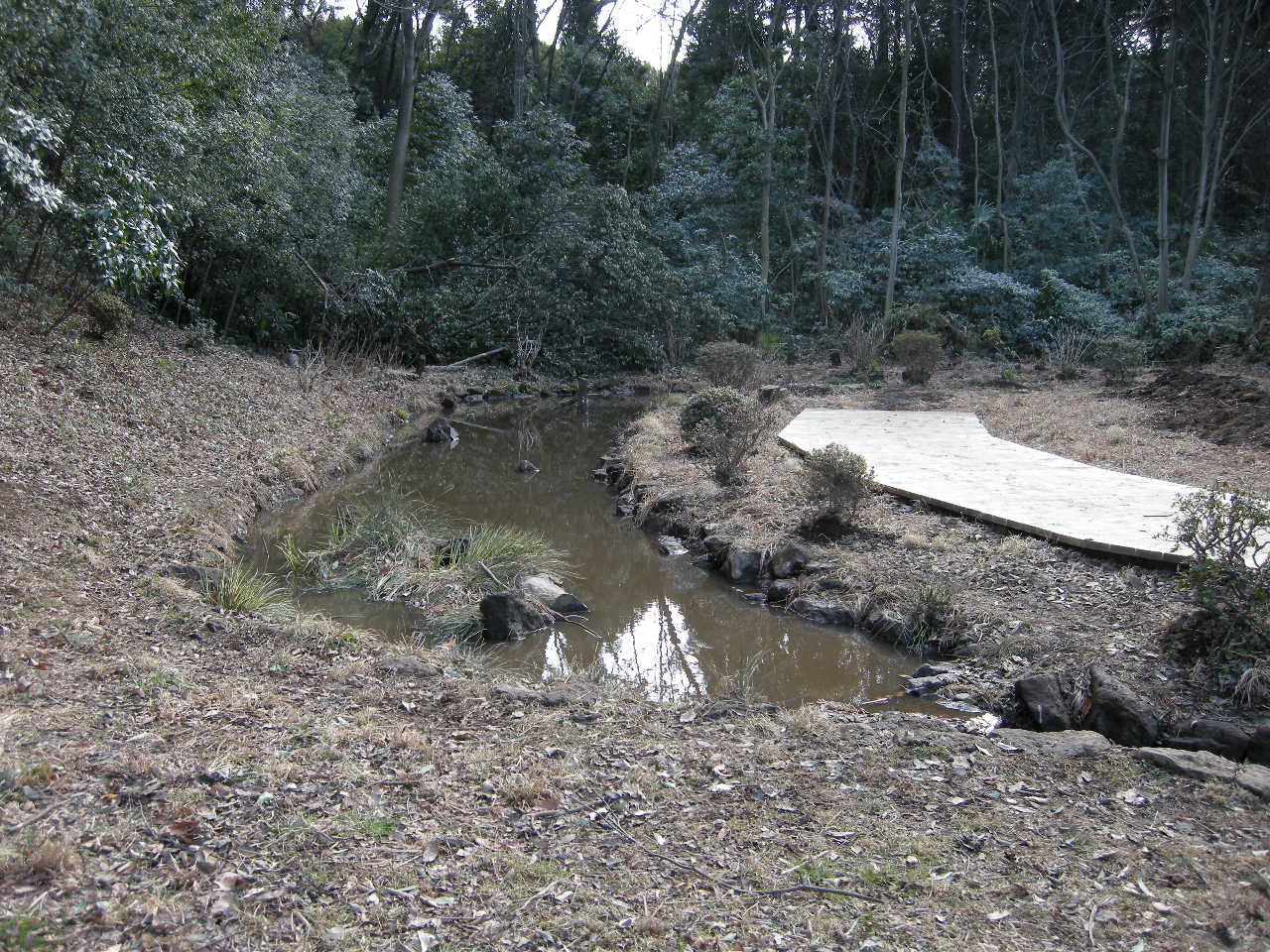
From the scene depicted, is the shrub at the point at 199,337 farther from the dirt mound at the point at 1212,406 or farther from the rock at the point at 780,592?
the dirt mound at the point at 1212,406

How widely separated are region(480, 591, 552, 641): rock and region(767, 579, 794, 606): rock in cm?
155

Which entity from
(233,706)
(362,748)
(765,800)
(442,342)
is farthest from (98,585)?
(442,342)

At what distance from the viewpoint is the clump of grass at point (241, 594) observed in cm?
506

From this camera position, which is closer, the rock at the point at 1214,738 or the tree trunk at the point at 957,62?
the rock at the point at 1214,738

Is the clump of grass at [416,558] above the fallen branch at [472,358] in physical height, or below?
below

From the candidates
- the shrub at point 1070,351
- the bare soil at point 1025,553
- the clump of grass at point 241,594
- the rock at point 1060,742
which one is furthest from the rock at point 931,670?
the shrub at point 1070,351

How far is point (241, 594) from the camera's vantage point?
5125 millimetres

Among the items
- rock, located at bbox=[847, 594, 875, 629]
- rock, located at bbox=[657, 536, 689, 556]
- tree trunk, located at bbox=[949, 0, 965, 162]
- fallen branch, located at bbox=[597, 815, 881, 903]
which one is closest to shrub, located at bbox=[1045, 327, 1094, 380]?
tree trunk, located at bbox=[949, 0, 965, 162]

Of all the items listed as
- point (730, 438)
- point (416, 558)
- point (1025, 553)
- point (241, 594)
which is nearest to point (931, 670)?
point (1025, 553)

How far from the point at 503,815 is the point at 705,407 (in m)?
6.92

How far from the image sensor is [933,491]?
286 inches

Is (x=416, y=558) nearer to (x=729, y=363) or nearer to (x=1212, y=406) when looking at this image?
(x=729, y=363)

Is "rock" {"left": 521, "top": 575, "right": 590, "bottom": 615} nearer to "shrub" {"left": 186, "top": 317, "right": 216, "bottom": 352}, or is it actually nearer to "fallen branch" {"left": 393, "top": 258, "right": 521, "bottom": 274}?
"shrub" {"left": 186, "top": 317, "right": 216, "bottom": 352}

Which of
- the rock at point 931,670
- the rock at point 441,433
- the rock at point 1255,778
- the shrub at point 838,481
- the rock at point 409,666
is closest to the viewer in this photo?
the rock at point 1255,778
